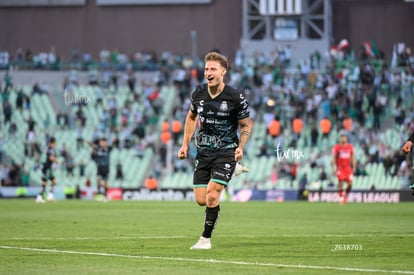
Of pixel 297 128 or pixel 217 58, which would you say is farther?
pixel 297 128

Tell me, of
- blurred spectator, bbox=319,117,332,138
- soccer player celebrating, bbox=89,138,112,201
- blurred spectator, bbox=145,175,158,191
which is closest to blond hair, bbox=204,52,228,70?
soccer player celebrating, bbox=89,138,112,201

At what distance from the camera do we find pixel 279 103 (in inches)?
2087

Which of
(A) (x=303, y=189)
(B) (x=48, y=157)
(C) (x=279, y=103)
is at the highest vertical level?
(C) (x=279, y=103)

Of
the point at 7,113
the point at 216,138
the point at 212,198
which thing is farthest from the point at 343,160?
the point at 7,113

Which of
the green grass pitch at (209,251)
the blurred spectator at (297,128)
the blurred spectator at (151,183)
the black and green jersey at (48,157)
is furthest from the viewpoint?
the blurred spectator at (297,128)

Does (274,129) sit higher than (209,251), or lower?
lower

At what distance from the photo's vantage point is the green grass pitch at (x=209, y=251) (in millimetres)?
13422

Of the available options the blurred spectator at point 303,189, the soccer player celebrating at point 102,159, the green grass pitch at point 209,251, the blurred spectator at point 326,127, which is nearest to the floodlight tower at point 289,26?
the blurred spectator at point 326,127

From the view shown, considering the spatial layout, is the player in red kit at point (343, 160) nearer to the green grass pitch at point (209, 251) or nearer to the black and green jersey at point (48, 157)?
the green grass pitch at point (209, 251)

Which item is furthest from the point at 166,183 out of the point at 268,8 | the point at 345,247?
the point at 345,247

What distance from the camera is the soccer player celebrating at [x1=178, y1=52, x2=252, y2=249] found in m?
16.4

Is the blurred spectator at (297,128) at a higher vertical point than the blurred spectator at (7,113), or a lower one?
lower

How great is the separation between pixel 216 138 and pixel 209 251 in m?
1.80

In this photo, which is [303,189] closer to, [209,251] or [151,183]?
[151,183]
